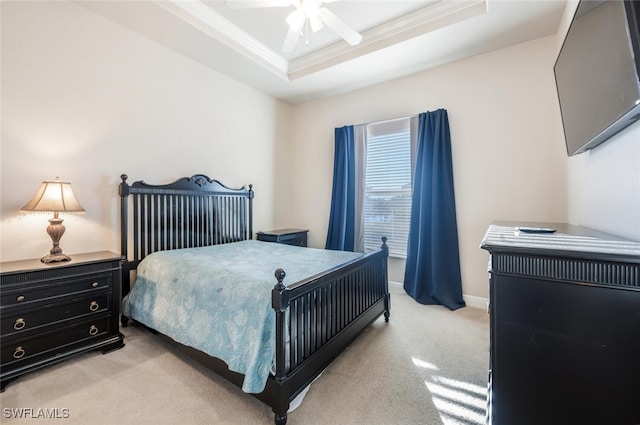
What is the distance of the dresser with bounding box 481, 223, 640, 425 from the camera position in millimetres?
912

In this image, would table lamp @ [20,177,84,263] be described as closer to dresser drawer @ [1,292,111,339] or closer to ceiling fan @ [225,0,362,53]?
dresser drawer @ [1,292,111,339]

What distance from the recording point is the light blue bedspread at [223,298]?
1.56m

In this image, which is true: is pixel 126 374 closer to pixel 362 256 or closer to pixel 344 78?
pixel 362 256

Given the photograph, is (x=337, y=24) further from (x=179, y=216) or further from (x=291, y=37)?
(x=179, y=216)

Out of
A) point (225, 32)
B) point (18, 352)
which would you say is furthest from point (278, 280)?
point (225, 32)

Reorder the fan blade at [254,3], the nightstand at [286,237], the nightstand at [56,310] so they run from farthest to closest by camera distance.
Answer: the nightstand at [286,237]
the fan blade at [254,3]
the nightstand at [56,310]

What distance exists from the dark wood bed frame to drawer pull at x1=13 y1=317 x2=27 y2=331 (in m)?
0.67

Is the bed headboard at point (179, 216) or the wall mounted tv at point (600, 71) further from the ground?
the wall mounted tv at point (600, 71)

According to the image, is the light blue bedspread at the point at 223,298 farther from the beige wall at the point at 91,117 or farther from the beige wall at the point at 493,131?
the beige wall at the point at 493,131

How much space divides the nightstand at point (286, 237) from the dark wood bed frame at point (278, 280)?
27 centimetres

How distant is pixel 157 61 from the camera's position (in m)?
2.98

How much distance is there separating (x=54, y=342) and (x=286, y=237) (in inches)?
97.4

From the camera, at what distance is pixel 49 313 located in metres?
1.93

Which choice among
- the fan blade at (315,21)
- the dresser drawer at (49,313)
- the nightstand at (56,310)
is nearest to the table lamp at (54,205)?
the nightstand at (56,310)
